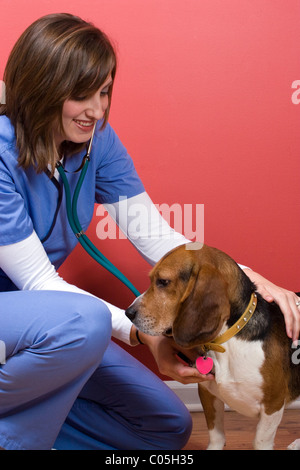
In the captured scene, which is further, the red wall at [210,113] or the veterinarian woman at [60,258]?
the red wall at [210,113]

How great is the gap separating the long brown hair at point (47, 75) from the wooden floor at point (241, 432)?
1.11 meters

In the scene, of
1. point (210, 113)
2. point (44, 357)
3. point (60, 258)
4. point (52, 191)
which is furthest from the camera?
point (210, 113)

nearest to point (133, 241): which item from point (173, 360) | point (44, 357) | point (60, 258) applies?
point (60, 258)

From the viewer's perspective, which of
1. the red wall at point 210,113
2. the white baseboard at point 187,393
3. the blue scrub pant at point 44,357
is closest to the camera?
the blue scrub pant at point 44,357

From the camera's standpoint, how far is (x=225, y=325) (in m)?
1.40

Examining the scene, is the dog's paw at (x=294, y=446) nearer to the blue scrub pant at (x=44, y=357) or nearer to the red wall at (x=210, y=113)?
the red wall at (x=210, y=113)

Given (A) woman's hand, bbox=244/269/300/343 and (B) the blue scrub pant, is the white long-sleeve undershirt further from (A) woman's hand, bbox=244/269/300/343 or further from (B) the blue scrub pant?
(A) woman's hand, bbox=244/269/300/343

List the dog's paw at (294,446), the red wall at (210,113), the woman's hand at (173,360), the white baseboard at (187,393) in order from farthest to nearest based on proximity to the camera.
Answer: the white baseboard at (187,393) → the red wall at (210,113) → the dog's paw at (294,446) → the woman's hand at (173,360)

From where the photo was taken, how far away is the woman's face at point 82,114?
1.46 meters

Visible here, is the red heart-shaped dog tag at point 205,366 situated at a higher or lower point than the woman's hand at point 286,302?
lower

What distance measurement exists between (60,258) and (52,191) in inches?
9.4

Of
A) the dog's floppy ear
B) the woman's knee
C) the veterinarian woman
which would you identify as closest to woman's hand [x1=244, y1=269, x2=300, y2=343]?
the veterinarian woman

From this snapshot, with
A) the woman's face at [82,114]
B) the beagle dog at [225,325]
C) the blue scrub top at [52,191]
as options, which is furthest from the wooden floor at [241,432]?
the woman's face at [82,114]

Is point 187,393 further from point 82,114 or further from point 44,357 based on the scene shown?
point 82,114
